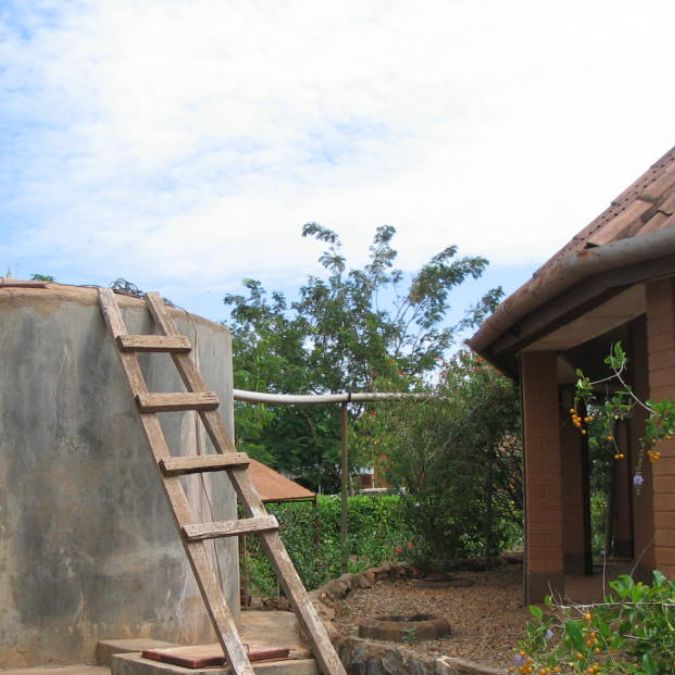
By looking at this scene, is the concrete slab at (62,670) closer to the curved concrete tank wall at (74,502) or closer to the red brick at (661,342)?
the curved concrete tank wall at (74,502)

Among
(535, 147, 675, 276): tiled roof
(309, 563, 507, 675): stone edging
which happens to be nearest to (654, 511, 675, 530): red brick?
(309, 563, 507, 675): stone edging

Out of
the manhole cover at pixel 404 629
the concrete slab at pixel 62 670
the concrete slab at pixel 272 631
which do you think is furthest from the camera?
the manhole cover at pixel 404 629

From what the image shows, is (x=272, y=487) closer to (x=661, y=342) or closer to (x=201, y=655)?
(x=201, y=655)

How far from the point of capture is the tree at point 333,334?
25.7 meters

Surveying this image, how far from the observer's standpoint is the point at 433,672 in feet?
19.3

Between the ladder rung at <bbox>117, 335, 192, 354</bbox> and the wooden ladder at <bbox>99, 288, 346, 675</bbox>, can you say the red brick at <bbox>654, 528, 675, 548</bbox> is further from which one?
the ladder rung at <bbox>117, 335, 192, 354</bbox>

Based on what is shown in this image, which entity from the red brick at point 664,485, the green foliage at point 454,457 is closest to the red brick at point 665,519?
the red brick at point 664,485

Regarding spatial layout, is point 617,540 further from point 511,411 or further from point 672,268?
point 672,268

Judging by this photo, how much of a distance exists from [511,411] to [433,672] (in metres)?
4.90

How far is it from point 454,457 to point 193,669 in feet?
17.7

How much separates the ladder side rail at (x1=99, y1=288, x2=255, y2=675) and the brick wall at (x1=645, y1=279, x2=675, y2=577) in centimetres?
224

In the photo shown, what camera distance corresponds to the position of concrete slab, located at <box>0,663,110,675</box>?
5.99 meters

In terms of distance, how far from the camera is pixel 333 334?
2802 cm

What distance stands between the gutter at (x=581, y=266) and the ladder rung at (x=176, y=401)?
2083mm
